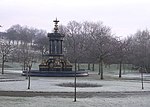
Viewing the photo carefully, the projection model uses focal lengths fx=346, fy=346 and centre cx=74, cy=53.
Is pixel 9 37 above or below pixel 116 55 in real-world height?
above

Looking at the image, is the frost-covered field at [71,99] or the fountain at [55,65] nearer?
the frost-covered field at [71,99]

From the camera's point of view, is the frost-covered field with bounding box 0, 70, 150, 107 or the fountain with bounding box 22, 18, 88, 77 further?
the fountain with bounding box 22, 18, 88, 77

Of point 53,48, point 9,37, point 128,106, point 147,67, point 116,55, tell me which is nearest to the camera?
point 128,106

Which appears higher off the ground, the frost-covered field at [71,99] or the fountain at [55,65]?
the fountain at [55,65]

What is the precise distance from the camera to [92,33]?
95.7 m

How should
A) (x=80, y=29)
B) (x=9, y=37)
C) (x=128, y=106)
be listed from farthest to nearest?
(x=9, y=37), (x=80, y=29), (x=128, y=106)

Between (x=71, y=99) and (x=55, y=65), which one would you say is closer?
(x=71, y=99)

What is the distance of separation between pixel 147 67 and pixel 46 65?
29.5 m

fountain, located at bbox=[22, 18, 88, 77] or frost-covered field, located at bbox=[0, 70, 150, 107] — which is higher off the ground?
fountain, located at bbox=[22, 18, 88, 77]

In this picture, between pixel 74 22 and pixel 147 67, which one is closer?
pixel 147 67

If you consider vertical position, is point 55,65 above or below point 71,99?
above

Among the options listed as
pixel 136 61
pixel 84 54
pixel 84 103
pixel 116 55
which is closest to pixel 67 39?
pixel 84 54

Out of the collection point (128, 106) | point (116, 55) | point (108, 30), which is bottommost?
point (128, 106)

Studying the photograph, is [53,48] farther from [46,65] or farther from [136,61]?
[136,61]
